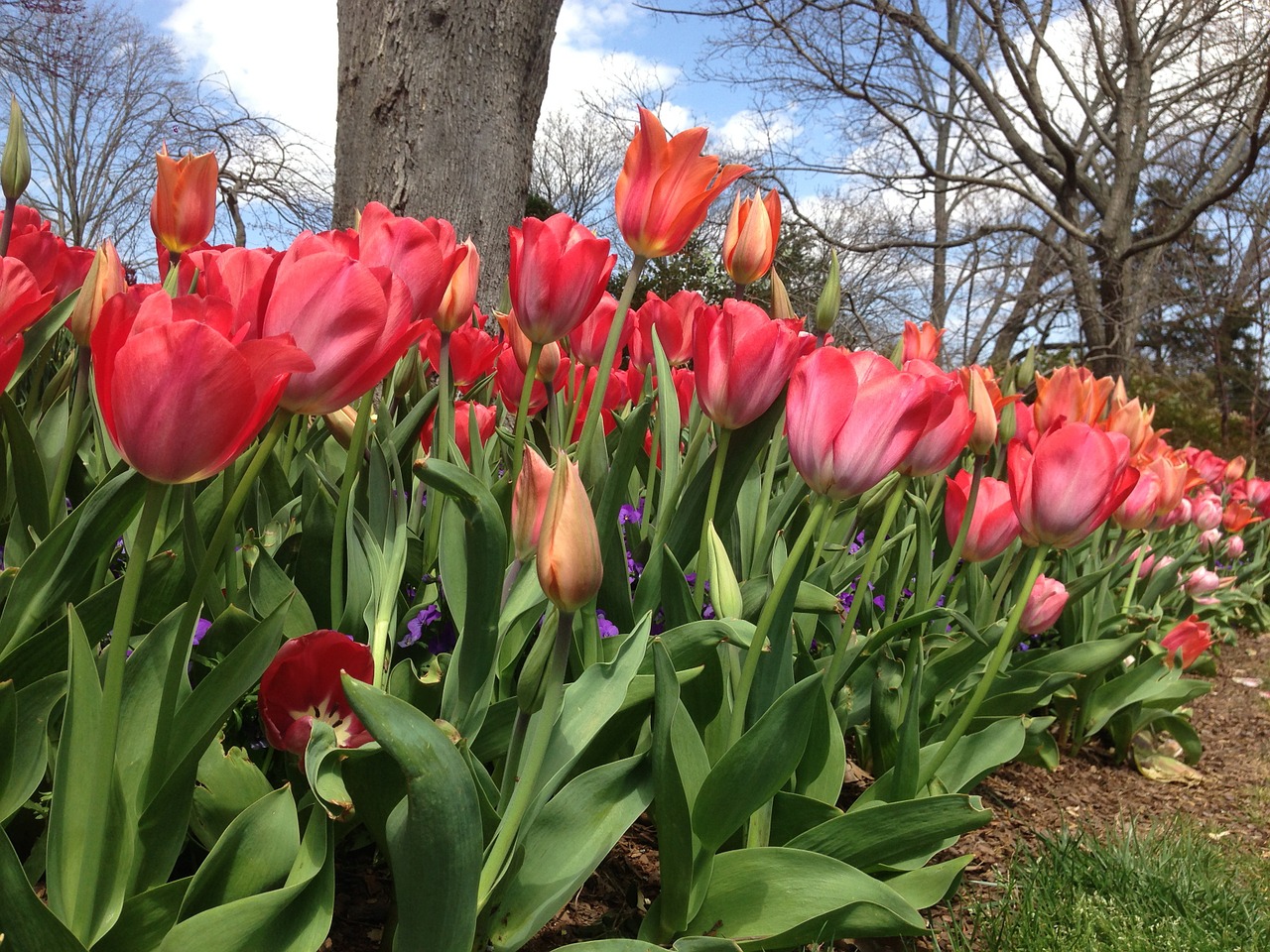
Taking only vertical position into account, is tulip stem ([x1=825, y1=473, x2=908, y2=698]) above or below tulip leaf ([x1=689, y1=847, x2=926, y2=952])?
above

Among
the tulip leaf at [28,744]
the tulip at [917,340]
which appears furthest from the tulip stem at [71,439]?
the tulip at [917,340]

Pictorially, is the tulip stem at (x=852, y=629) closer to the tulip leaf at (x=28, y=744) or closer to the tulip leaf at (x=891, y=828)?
the tulip leaf at (x=891, y=828)

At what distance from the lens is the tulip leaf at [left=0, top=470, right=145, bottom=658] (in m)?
0.86

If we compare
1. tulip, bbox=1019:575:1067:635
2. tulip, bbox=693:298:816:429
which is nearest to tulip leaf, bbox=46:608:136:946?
tulip, bbox=693:298:816:429

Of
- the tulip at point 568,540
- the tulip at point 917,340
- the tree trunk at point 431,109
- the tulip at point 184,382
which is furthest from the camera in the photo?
the tree trunk at point 431,109

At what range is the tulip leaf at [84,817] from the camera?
71cm

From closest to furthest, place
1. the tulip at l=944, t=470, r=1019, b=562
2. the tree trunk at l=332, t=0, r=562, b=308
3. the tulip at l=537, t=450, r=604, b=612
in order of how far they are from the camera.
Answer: the tulip at l=537, t=450, r=604, b=612
the tulip at l=944, t=470, r=1019, b=562
the tree trunk at l=332, t=0, r=562, b=308

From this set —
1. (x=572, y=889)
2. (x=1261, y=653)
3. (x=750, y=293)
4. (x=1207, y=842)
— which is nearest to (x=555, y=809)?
(x=572, y=889)

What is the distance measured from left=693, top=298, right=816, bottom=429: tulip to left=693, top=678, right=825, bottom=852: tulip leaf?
0.35 m

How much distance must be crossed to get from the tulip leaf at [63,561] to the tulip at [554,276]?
536 millimetres

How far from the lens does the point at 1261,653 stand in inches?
201

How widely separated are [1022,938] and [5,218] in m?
1.84

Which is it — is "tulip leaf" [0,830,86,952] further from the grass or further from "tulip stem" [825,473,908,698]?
the grass

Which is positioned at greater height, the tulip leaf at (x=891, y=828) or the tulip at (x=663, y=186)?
the tulip at (x=663, y=186)
